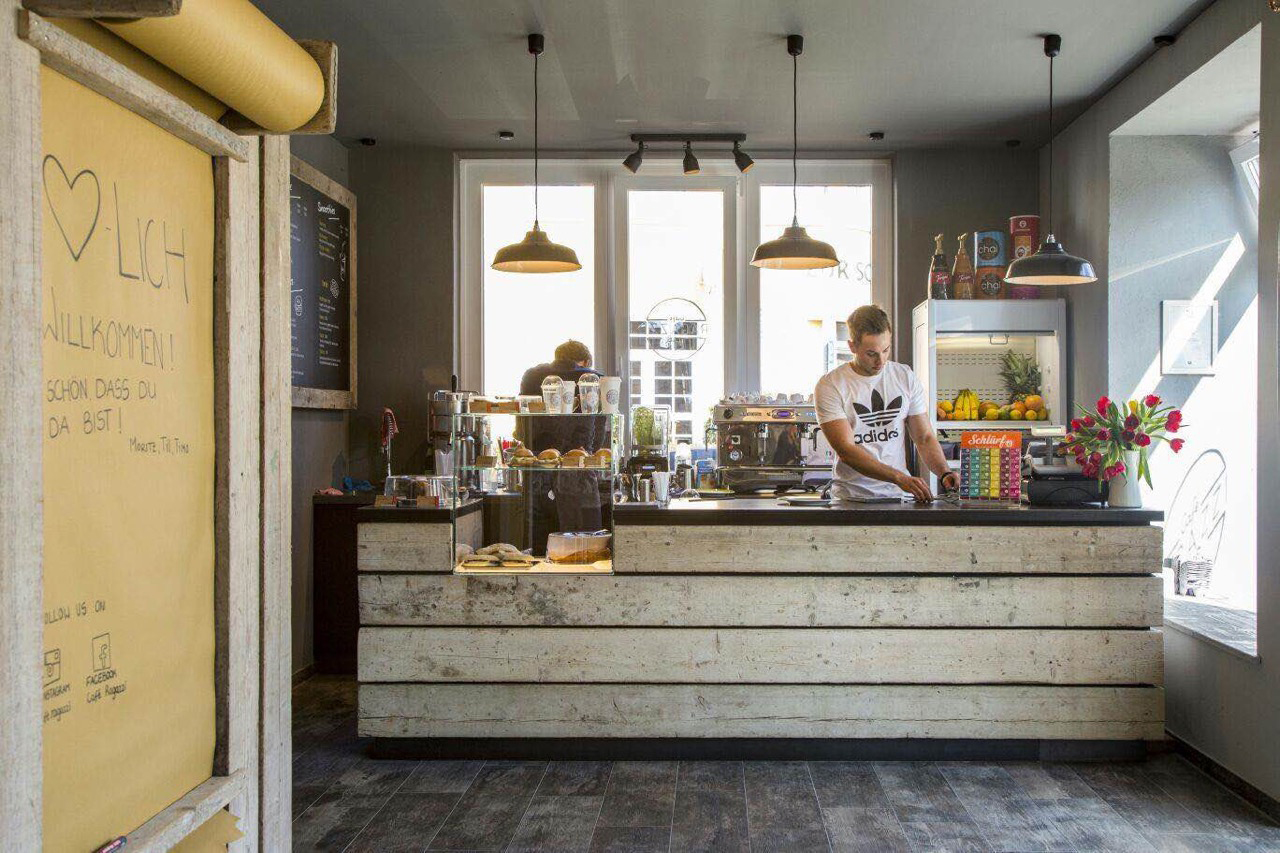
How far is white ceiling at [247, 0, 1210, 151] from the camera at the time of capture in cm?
425

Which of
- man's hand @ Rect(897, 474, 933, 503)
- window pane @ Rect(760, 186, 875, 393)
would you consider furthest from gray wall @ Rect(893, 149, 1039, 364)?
man's hand @ Rect(897, 474, 933, 503)

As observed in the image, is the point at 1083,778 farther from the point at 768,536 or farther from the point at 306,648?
the point at 306,648

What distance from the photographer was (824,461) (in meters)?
6.04

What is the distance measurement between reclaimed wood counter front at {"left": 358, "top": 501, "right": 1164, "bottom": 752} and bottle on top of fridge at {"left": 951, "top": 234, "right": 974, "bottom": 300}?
231cm

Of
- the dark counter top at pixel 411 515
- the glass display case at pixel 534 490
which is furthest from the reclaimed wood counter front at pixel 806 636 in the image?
the dark counter top at pixel 411 515

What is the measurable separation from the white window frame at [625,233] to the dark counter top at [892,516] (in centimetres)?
280

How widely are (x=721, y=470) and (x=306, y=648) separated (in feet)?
8.87

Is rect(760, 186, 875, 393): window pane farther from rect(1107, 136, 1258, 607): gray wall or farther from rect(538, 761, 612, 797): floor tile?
rect(538, 761, 612, 797): floor tile

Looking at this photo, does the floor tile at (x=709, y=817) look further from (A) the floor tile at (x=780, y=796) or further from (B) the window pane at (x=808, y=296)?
(B) the window pane at (x=808, y=296)

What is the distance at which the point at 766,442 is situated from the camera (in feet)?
20.0

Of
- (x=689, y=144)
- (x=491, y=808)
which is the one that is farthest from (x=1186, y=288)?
(x=491, y=808)

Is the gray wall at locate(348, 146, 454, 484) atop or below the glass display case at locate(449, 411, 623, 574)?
atop

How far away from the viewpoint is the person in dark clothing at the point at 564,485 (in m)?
3.96

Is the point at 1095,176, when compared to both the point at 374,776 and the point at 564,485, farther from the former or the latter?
the point at 374,776
